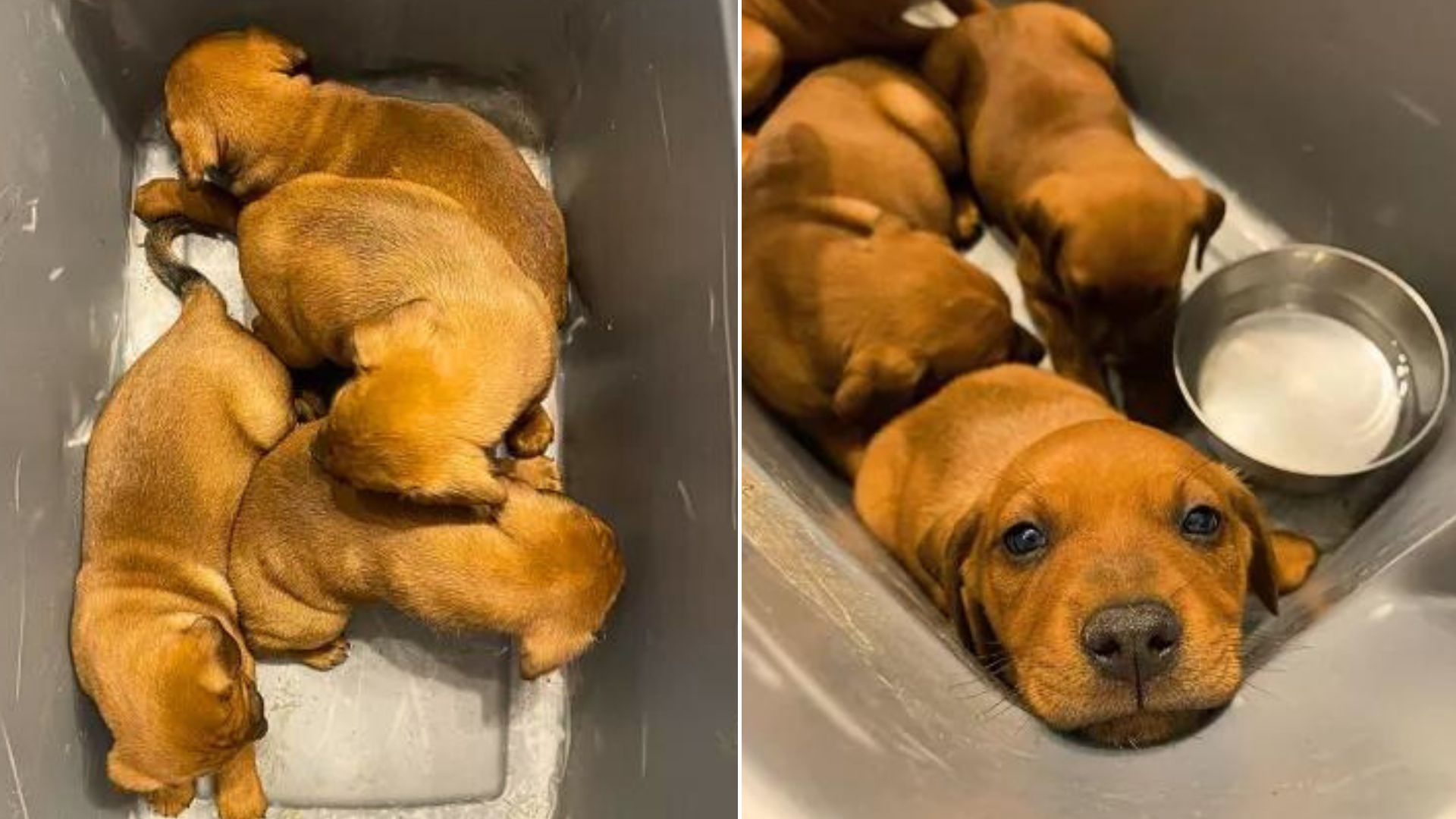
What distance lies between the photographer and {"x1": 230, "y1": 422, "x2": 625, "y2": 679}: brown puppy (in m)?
1.59

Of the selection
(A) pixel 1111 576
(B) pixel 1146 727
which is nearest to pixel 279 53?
(A) pixel 1111 576

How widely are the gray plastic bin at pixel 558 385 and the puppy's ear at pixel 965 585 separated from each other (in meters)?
0.36

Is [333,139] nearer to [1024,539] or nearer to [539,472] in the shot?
[539,472]

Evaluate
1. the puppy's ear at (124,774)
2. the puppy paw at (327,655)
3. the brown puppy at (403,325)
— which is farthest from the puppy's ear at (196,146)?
the puppy's ear at (124,774)

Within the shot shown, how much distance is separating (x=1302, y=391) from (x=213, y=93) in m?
1.58

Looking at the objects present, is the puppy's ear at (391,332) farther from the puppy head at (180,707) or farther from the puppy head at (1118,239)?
the puppy head at (1118,239)

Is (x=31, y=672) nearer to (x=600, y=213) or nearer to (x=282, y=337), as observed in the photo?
(x=282, y=337)

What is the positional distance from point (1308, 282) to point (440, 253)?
132 centimetres

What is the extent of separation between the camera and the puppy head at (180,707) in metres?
1.60

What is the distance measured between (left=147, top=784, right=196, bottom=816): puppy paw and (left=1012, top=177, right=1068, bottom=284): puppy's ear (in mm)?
1319

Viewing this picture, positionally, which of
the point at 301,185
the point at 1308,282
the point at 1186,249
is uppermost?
the point at 301,185

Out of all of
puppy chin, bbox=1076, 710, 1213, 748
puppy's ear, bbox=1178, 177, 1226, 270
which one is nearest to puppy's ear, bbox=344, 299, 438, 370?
puppy chin, bbox=1076, 710, 1213, 748

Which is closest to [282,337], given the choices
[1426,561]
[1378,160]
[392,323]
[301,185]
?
[301,185]

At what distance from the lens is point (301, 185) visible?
1793mm
